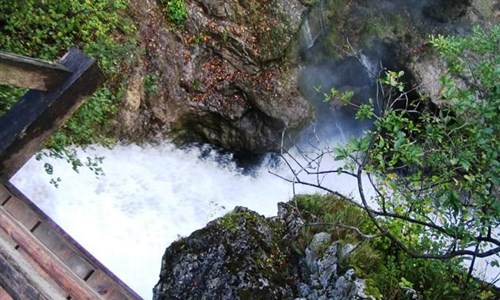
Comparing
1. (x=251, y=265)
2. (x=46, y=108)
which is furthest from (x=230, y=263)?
(x=46, y=108)

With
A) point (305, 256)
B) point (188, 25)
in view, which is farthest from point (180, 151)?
point (305, 256)

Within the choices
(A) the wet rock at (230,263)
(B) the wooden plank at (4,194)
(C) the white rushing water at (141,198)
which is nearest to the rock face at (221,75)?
(C) the white rushing water at (141,198)

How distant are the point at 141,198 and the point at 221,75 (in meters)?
3.42

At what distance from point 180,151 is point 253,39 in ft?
9.89

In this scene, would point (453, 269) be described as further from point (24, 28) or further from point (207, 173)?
point (24, 28)

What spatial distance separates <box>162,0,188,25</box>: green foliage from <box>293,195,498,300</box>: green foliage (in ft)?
18.7

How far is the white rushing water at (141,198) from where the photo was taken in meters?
6.96

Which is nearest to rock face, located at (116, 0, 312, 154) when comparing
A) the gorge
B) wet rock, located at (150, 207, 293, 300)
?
the gorge

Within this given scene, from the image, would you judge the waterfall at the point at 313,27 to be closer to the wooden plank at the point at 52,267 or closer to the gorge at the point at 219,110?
the gorge at the point at 219,110

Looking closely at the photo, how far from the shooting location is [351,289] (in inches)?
195

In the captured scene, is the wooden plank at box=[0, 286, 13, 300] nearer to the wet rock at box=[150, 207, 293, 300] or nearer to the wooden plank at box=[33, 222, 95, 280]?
the wooden plank at box=[33, 222, 95, 280]

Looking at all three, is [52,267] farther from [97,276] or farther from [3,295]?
[97,276]

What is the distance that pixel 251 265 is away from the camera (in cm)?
543

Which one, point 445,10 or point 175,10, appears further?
point 445,10
